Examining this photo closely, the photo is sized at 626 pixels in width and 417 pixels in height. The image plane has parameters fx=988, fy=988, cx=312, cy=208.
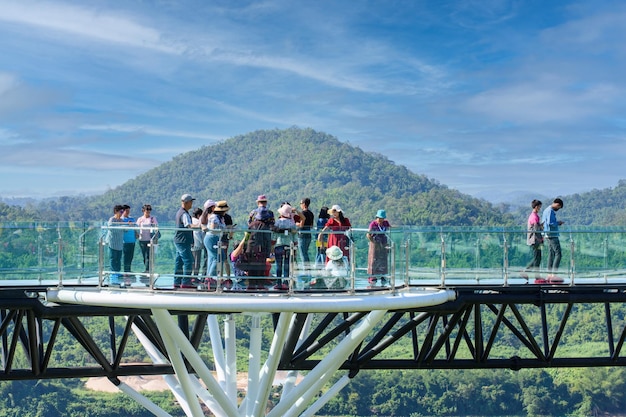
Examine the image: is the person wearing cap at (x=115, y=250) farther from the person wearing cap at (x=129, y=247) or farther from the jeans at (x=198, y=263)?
the jeans at (x=198, y=263)

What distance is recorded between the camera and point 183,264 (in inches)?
636

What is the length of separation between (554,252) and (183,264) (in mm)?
9033

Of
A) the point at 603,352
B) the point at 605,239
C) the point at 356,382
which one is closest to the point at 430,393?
the point at 356,382

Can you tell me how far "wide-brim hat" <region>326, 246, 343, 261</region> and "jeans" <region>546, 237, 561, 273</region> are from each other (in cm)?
669

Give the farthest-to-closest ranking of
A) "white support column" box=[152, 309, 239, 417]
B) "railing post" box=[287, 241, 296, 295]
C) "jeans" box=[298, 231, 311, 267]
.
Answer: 1. "jeans" box=[298, 231, 311, 267]
2. "railing post" box=[287, 241, 296, 295]
3. "white support column" box=[152, 309, 239, 417]

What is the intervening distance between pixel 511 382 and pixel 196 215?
111m

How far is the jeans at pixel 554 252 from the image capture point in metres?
21.4

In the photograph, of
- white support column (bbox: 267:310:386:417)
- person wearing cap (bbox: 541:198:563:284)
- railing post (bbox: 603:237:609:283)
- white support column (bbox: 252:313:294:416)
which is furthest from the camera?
railing post (bbox: 603:237:609:283)

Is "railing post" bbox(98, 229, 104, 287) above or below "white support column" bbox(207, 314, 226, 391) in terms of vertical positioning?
above

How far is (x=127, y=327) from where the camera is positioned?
806 inches

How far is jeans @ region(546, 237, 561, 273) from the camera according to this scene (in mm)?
21391

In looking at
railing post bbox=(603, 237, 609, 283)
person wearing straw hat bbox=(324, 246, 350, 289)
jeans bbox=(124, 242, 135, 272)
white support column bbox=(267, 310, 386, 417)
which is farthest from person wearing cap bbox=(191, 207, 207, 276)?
railing post bbox=(603, 237, 609, 283)

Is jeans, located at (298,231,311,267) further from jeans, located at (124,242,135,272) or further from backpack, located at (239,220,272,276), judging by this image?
jeans, located at (124,242,135,272)

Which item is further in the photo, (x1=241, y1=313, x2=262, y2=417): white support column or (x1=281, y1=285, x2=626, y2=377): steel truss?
(x1=281, y1=285, x2=626, y2=377): steel truss
